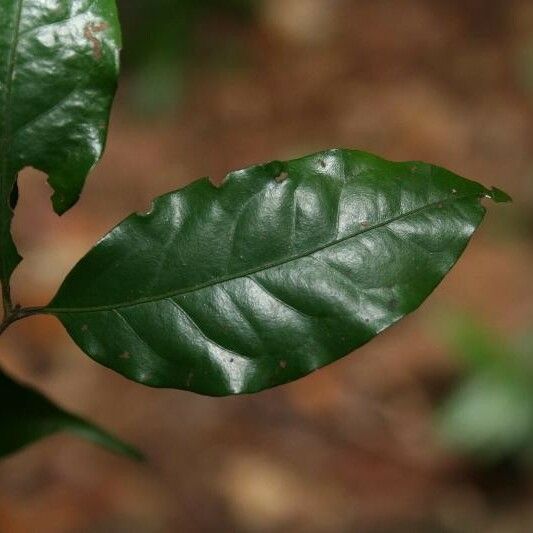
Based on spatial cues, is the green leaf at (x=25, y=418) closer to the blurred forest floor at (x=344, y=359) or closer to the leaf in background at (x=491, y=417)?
the blurred forest floor at (x=344, y=359)

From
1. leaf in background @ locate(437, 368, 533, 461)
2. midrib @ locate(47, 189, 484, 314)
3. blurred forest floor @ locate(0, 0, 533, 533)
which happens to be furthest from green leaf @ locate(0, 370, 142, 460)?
leaf in background @ locate(437, 368, 533, 461)

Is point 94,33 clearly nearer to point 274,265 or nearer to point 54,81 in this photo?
point 54,81

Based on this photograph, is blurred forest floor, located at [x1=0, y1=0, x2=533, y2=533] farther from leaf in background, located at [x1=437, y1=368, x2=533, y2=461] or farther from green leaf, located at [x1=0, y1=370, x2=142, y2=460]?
green leaf, located at [x1=0, y1=370, x2=142, y2=460]

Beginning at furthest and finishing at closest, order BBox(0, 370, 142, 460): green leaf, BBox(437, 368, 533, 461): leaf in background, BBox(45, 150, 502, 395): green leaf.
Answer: BBox(437, 368, 533, 461): leaf in background → BBox(0, 370, 142, 460): green leaf → BBox(45, 150, 502, 395): green leaf

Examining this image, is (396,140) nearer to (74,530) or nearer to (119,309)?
(74,530)

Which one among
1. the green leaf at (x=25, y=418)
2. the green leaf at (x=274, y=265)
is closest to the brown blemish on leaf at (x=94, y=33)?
the green leaf at (x=274, y=265)

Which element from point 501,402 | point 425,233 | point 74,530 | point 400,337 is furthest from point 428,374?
point 425,233

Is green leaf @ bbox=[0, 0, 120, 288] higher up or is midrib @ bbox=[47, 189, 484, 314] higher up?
green leaf @ bbox=[0, 0, 120, 288]
